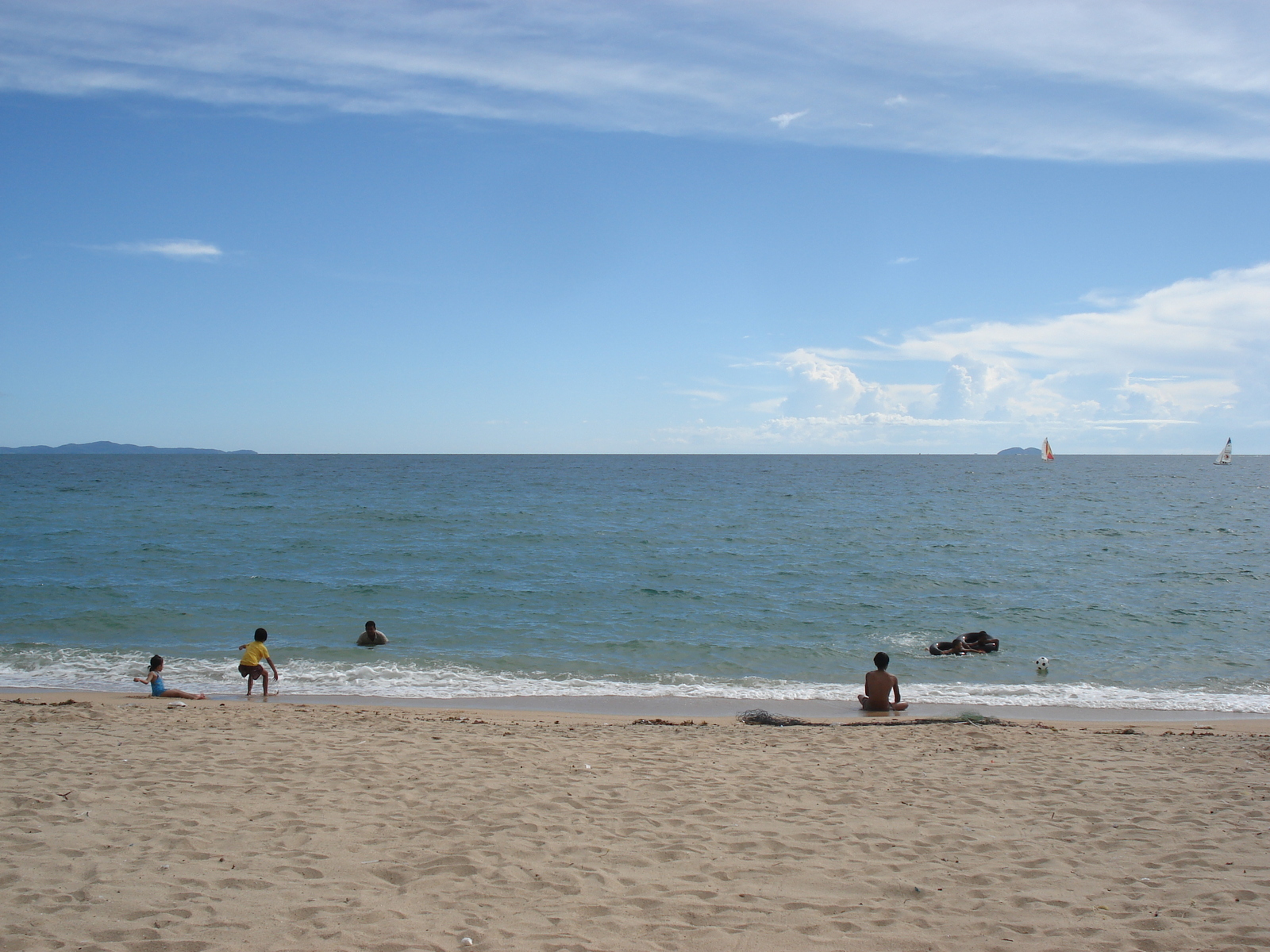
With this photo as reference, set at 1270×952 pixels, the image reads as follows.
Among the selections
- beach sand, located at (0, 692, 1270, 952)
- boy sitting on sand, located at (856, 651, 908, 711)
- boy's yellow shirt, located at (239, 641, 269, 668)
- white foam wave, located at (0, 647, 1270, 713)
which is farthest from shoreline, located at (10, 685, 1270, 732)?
beach sand, located at (0, 692, 1270, 952)

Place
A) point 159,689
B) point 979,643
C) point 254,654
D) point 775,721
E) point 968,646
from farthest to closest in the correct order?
point 979,643, point 968,646, point 254,654, point 159,689, point 775,721

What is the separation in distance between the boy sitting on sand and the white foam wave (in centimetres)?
95

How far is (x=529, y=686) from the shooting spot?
44.6 feet

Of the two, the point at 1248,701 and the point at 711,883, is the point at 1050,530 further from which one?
the point at 711,883

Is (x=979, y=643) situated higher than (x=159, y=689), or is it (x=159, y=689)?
(x=979, y=643)

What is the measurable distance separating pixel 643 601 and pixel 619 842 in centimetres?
1489

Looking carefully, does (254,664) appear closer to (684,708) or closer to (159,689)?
(159,689)

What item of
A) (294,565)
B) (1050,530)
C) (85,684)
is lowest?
(85,684)

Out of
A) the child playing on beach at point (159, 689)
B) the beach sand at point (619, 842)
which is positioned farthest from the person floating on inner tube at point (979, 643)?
the child playing on beach at point (159, 689)

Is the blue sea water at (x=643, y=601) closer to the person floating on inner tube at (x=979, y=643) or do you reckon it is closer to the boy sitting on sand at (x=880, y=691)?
the person floating on inner tube at (x=979, y=643)

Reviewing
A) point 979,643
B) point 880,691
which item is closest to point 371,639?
point 880,691

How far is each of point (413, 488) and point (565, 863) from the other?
208 ft

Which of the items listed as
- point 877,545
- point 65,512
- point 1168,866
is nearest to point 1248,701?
point 1168,866

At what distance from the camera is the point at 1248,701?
12914mm
